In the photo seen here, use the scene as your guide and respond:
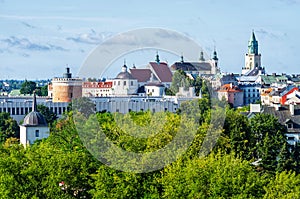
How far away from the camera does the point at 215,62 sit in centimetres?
11356

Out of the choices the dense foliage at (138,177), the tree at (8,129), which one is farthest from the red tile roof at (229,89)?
the dense foliage at (138,177)

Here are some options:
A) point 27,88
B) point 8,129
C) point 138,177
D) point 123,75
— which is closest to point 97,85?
point 123,75

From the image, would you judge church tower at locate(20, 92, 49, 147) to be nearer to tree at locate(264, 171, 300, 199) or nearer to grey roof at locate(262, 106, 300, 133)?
grey roof at locate(262, 106, 300, 133)

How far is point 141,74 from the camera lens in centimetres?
8750

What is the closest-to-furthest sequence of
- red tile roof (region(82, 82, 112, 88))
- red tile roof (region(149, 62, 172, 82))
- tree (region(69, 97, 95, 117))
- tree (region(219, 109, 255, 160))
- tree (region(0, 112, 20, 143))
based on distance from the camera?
tree (region(219, 109, 255, 160)), tree (region(0, 112, 20, 143)), tree (region(69, 97, 95, 117)), red tile roof (region(82, 82, 112, 88)), red tile roof (region(149, 62, 172, 82))

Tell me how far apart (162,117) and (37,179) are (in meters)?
9.49

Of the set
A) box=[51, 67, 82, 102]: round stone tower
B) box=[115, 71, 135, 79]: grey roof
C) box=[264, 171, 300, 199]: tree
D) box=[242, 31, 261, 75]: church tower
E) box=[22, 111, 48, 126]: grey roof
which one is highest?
box=[242, 31, 261, 75]: church tower

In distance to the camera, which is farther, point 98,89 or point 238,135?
point 98,89

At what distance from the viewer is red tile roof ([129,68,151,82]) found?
284 ft

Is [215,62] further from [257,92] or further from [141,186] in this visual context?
[141,186]

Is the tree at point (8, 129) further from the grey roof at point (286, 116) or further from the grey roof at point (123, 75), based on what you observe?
the grey roof at point (123, 75)

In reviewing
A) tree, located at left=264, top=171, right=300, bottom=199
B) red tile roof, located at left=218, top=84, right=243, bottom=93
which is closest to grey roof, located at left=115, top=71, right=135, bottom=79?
red tile roof, located at left=218, top=84, right=243, bottom=93

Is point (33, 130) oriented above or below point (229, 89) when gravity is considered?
below

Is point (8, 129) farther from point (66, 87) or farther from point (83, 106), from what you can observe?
point (66, 87)
